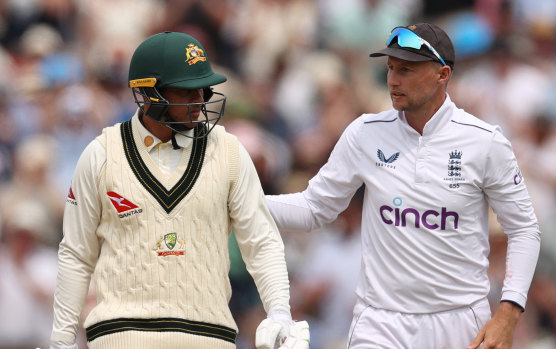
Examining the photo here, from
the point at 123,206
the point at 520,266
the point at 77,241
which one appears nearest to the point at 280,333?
the point at 123,206

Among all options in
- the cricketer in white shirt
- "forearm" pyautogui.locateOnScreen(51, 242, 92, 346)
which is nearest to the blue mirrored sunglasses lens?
the cricketer in white shirt

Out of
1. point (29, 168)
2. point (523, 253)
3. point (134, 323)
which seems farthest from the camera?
point (29, 168)

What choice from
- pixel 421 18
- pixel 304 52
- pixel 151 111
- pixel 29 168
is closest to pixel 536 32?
pixel 421 18

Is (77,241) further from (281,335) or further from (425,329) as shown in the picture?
(425,329)

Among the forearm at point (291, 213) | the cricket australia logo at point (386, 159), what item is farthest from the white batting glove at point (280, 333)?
the cricket australia logo at point (386, 159)

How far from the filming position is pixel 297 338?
14.8ft

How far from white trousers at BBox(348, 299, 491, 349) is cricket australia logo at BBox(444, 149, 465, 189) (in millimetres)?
602

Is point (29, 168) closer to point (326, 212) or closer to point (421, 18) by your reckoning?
point (421, 18)

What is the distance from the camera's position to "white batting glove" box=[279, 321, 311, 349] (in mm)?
4480

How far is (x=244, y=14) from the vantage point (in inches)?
403

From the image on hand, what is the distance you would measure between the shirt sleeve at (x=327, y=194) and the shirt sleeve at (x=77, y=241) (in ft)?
3.73

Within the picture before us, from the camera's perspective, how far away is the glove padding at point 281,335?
4.43 meters

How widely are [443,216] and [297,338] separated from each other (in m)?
1.05

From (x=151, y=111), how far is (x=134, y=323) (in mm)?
908
